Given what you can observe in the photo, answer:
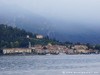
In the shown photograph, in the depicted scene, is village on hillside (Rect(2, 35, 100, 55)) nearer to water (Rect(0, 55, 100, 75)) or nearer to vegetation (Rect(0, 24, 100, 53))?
vegetation (Rect(0, 24, 100, 53))

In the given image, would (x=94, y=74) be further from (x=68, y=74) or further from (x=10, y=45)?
(x=10, y=45)

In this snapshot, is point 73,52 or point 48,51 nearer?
point 48,51

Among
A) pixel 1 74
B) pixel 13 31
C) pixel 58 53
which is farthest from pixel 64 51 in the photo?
pixel 1 74

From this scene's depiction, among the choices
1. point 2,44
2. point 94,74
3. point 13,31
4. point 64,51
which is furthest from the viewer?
point 64,51

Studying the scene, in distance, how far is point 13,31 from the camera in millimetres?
176000

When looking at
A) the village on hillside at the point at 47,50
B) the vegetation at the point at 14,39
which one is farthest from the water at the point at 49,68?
the vegetation at the point at 14,39

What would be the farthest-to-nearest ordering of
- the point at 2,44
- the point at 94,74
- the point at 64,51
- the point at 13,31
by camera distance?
the point at 64,51 < the point at 13,31 < the point at 2,44 < the point at 94,74

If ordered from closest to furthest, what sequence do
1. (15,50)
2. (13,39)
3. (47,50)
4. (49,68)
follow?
(49,68)
(15,50)
(13,39)
(47,50)

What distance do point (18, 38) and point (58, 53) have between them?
22.0m

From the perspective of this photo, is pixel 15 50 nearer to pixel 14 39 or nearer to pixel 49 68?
pixel 14 39

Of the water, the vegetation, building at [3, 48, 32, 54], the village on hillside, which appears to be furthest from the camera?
the vegetation

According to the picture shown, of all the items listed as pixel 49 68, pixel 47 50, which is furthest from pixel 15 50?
pixel 49 68

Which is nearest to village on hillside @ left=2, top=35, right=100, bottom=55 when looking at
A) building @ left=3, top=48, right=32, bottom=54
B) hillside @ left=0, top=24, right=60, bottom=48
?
building @ left=3, top=48, right=32, bottom=54

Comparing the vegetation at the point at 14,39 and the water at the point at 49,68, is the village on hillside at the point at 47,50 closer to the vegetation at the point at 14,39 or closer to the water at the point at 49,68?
the vegetation at the point at 14,39
